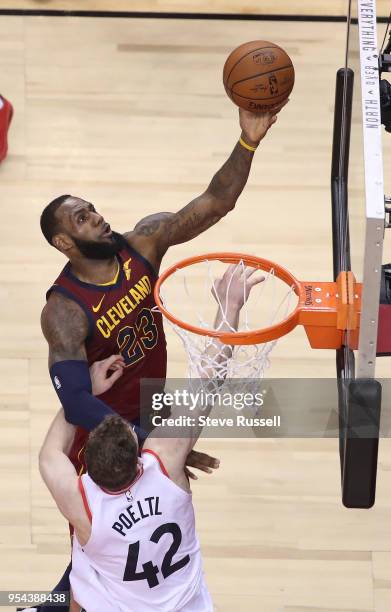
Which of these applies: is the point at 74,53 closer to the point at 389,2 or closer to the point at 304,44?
the point at 304,44

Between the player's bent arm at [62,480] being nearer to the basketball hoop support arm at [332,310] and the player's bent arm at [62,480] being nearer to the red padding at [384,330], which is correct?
the basketball hoop support arm at [332,310]

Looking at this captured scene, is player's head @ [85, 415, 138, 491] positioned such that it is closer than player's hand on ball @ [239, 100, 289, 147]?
Yes

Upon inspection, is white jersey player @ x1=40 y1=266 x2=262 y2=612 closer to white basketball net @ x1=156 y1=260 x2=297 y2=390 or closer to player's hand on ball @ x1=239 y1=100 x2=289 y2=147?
white basketball net @ x1=156 y1=260 x2=297 y2=390

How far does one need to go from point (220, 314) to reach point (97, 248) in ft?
1.61

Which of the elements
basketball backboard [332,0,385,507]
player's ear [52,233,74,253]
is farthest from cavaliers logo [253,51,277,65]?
player's ear [52,233,74,253]

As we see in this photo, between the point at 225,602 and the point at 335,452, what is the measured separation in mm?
838

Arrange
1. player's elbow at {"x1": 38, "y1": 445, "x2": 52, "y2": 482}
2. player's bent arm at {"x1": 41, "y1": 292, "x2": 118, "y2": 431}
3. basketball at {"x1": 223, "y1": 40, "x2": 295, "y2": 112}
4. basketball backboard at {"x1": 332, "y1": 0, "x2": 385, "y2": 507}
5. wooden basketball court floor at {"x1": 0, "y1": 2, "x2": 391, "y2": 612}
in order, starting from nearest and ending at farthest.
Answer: basketball backboard at {"x1": 332, "y1": 0, "x2": 385, "y2": 507}, player's elbow at {"x1": 38, "y1": 445, "x2": 52, "y2": 482}, player's bent arm at {"x1": 41, "y1": 292, "x2": 118, "y2": 431}, basketball at {"x1": 223, "y1": 40, "x2": 295, "y2": 112}, wooden basketball court floor at {"x1": 0, "y1": 2, "x2": 391, "y2": 612}

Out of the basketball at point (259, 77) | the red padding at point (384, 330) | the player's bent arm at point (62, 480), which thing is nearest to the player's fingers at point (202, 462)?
the player's bent arm at point (62, 480)

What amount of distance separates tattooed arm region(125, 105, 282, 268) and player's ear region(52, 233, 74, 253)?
0.86ft

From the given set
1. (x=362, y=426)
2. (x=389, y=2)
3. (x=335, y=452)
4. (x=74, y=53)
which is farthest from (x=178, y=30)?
(x=362, y=426)

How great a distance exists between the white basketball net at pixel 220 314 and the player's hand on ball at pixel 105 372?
251mm

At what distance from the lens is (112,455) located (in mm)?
3959

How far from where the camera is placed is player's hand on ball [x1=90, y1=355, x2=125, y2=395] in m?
4.64

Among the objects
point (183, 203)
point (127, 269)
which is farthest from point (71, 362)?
point (183, 203)
